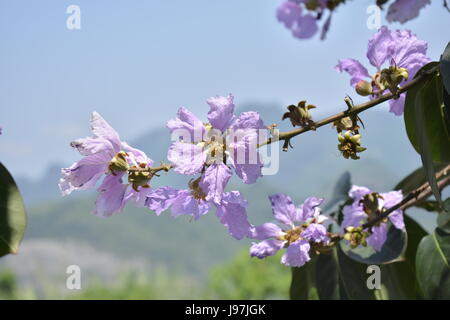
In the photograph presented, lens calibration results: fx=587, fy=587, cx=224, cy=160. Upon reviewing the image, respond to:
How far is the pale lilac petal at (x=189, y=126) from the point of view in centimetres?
68

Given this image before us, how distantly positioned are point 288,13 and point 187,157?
0.63 feet

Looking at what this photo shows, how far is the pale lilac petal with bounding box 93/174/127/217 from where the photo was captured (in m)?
0.71

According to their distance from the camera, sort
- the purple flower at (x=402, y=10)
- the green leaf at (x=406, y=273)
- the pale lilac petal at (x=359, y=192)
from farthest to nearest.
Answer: the green leaf at (x=406, y=273) < the pale lilac petal at (x=359, y=192) < the purple flower at (x=402, y=10)

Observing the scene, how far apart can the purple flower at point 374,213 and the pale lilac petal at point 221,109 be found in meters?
0.37

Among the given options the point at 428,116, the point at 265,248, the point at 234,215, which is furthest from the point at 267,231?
the point at 428,116

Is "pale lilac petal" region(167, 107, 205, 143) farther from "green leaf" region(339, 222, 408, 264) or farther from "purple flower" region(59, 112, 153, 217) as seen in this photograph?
"green leaf" region(339, 222, 408, 264)

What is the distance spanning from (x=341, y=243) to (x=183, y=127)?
47cm

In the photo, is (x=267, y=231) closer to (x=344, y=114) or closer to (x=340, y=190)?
(x=344, y=114)

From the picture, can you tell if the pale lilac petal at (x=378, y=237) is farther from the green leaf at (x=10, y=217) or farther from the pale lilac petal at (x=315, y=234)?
the green leaf at (x=10, y=217)

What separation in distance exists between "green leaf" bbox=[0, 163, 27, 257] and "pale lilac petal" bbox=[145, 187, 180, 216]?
6.0 inches

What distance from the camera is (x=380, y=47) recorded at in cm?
79

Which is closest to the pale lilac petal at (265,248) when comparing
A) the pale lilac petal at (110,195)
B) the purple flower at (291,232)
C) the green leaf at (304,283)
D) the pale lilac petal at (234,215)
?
the purple flower at (291,232)

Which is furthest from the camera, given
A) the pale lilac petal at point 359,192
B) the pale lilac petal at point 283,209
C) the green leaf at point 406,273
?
the green leaf at point 406,273
